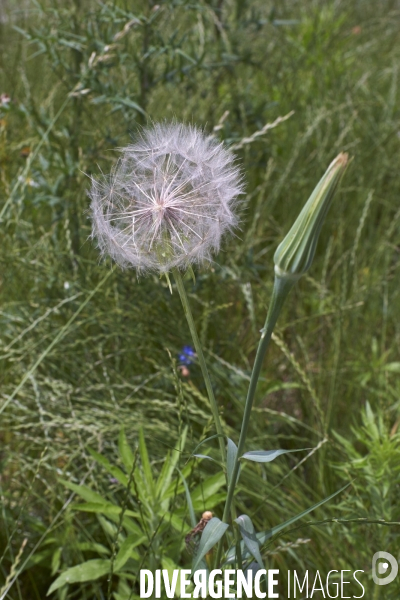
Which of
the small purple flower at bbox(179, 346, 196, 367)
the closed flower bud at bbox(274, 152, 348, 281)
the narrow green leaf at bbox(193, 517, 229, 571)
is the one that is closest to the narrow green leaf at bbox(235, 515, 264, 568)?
the narrow green leaf at bbox(193, 517, 229, 571)

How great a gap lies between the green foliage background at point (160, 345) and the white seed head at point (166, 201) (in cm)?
14

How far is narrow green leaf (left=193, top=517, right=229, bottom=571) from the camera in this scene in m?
0.82

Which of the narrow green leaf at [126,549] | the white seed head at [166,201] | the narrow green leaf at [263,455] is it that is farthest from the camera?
the narrow green leaf at [126,549]

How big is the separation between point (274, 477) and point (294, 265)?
1.07 metres

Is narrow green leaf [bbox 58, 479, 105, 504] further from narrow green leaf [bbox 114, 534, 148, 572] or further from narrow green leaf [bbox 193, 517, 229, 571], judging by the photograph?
narrow green leaf [bbox 193, 517, 229, 571]

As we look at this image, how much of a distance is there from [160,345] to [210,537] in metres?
1.15

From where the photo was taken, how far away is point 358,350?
220cm

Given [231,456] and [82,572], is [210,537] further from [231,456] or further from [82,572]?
[82,572]

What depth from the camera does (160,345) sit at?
197 cm

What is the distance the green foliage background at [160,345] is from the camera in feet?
4.79

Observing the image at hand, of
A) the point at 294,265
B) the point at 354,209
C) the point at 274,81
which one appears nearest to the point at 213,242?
the point at 294,265

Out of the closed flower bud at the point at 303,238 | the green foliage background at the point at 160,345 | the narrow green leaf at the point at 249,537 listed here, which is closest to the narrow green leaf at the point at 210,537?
the narrow green leaf at the point at 249,537

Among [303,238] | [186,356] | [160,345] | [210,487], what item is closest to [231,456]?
[303,238]

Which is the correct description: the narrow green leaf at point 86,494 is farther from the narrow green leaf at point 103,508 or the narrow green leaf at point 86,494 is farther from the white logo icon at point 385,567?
the white logo icon at point 385,567
